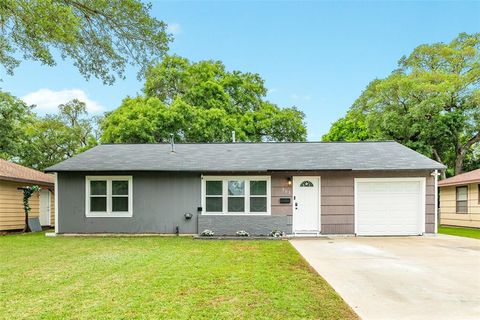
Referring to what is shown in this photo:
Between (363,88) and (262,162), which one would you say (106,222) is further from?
(363,88)

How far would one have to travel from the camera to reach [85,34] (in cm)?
694

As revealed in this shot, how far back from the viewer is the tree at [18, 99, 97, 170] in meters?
26.3

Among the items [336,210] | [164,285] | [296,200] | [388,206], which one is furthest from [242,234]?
[164,285]

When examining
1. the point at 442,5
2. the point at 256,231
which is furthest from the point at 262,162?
the point at 442,5

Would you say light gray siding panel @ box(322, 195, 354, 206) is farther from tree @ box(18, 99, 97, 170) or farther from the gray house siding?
tree @ box(18, 99, 97, 170)

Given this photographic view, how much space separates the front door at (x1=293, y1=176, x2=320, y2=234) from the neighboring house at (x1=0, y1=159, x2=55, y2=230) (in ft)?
32.7

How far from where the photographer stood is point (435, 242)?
973 cm

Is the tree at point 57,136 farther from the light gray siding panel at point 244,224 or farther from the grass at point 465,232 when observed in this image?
the grass at point 465,232

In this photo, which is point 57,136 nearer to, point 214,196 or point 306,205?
point 214,196

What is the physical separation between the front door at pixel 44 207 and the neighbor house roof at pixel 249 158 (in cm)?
413

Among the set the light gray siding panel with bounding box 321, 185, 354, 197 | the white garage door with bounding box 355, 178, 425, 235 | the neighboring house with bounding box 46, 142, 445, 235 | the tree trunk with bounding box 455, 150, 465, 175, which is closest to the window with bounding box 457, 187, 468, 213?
the neighboring house with bounding box 46, 142, 445, 235

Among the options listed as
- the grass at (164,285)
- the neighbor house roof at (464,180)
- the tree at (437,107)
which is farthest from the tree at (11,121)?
the neighbor house roof at (464,180)

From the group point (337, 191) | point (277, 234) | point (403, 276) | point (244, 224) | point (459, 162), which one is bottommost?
point (277, 234)

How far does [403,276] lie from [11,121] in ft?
79.6
